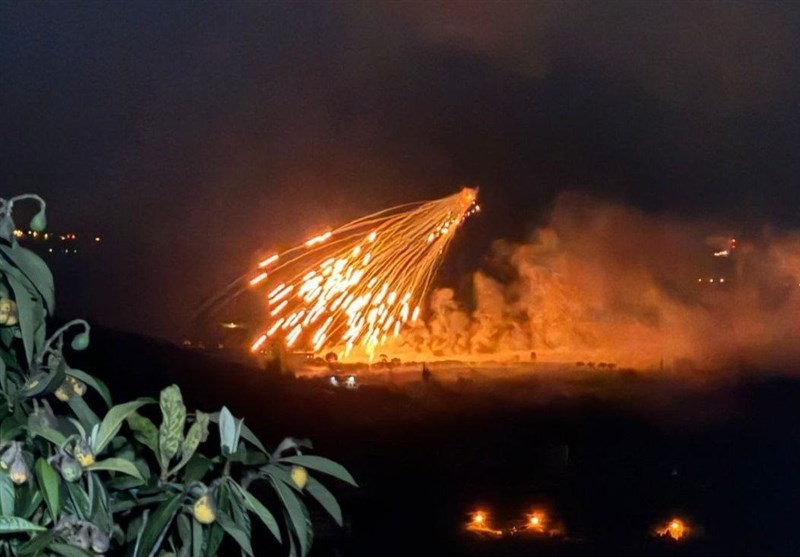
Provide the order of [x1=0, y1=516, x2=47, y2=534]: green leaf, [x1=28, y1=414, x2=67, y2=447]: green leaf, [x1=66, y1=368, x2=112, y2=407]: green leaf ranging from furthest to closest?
[x1=66, y1=368, x2=112, y2=407]: green leaf
[x1=28, y1=414, x2=67, y2=447]: green leaf
[x1=0, y1=516, x2=47, y2=534]: green leaf

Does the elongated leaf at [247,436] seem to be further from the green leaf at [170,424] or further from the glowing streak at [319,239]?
the glowing streak at [319,239]

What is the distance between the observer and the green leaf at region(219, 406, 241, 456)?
1267 millimetres

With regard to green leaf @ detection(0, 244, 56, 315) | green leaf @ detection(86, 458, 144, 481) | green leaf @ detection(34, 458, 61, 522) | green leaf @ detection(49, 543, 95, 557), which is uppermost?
green leaf @ detection(0, 244, 56, 315)

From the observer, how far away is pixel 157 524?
3.92ft

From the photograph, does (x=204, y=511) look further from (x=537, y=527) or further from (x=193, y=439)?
(x=537, y=527)

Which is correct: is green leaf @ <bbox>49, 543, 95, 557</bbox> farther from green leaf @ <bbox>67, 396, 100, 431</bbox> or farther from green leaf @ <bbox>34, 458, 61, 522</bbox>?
green leaf @ <bbox>67, 396, 100, 431</bbox>

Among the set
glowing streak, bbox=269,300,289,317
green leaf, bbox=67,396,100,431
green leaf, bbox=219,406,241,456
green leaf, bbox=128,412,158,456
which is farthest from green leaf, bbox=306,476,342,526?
glowing streak, bbox=269,300,289,317

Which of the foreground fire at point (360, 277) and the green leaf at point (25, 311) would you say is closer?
the green leaf at point (25, 311)

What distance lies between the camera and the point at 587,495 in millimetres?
4551

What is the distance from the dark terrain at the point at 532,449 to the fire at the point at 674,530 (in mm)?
63

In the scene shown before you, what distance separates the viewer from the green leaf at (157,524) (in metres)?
1.19

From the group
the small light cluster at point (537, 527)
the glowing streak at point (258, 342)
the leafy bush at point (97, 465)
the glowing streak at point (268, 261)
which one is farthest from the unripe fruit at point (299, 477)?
the glowing streak at point (268, 261)

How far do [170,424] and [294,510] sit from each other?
0.23m

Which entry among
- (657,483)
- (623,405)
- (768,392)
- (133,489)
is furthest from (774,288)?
(133,489)
